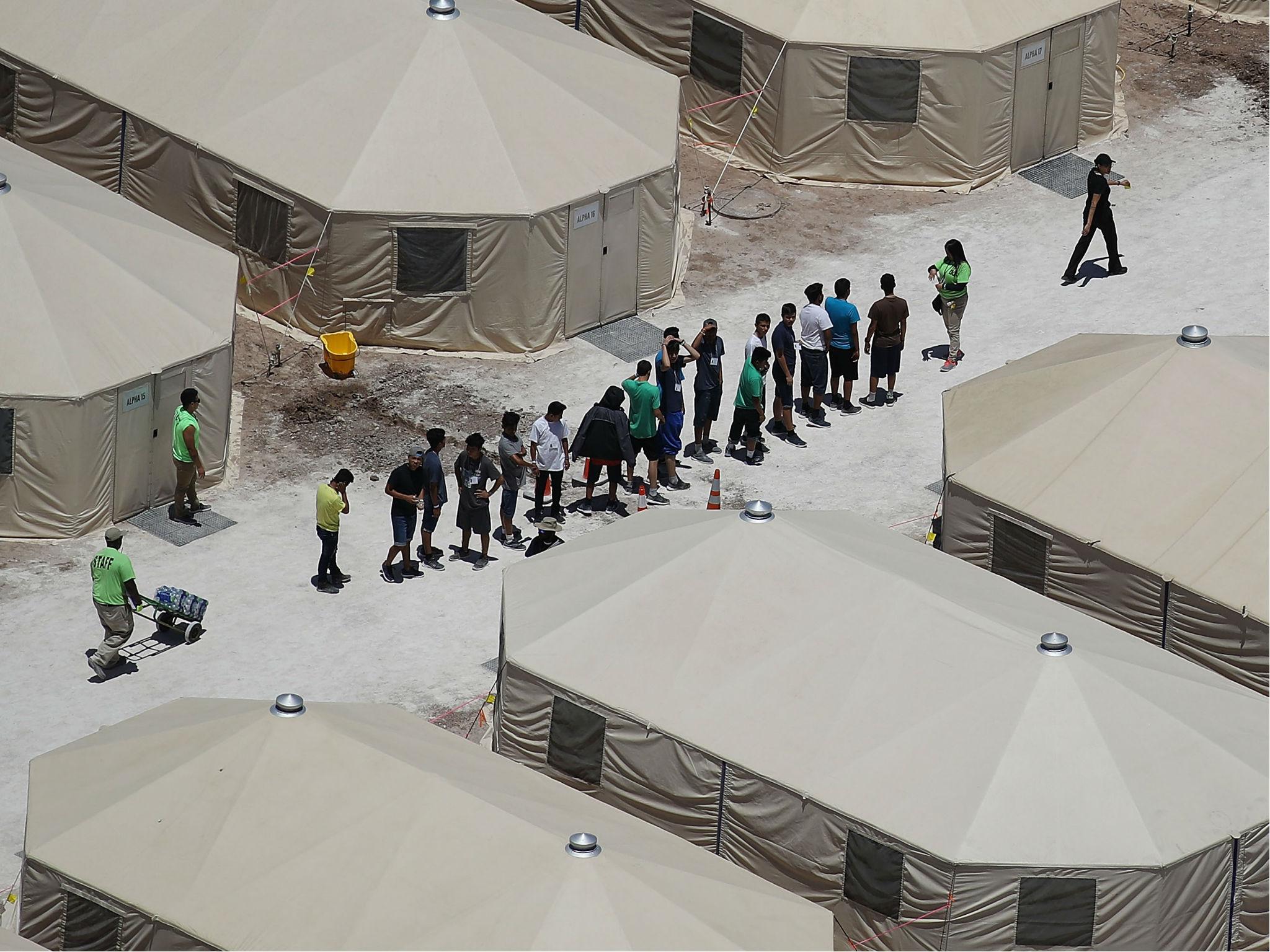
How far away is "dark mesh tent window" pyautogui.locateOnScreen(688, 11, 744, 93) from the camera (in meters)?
34.1

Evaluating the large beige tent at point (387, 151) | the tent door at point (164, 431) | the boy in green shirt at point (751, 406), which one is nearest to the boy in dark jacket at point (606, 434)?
the boy in green shirt at point (751, 406)

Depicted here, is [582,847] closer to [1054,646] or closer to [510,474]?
[1054,646]

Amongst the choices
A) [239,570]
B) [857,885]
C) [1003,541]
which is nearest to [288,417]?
[239,570]

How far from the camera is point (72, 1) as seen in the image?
33.1 meters

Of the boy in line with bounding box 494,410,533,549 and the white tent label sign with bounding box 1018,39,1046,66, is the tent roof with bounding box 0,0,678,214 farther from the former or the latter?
the white tent label sign with bounding box 1018,39,1046,66

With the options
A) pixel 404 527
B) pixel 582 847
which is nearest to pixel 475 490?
pixel 404 527

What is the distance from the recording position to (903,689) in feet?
72.5

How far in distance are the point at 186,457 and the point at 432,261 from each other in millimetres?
4525

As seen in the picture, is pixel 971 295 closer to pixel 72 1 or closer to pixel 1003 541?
pixel 1003 541

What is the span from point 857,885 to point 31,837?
6.60m

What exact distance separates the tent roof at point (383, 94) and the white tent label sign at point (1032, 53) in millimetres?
4475

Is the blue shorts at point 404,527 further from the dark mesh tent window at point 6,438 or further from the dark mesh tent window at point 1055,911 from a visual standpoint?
the dark mesh tent window at point 1055,911

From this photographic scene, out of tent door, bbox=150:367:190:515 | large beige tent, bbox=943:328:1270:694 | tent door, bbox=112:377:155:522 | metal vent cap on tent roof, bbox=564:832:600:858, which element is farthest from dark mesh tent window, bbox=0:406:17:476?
large beige tent, bbox=943:328:1270:694

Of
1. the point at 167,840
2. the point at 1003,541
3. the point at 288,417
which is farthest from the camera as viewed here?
the point at 288,417
